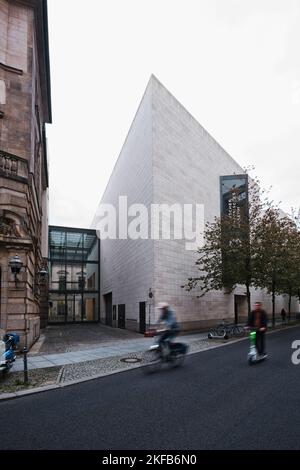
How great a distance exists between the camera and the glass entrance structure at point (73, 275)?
3794 centimetres

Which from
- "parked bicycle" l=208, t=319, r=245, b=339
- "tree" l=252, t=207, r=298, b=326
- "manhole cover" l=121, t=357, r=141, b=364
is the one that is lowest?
"parked bicycle" l=208, t=319, r=245, b=339

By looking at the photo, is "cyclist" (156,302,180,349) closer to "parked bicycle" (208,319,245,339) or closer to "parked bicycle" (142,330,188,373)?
"parked bicycle" (142,330,188,373)

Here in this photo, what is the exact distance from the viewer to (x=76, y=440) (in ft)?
15.1

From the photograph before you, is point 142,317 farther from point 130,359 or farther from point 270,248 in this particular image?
point 130,359

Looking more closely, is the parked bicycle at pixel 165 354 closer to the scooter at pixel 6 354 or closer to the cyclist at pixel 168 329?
the cyclist at pixel 168 329

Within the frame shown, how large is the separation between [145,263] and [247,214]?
7.55m

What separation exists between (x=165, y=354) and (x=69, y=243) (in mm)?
32566

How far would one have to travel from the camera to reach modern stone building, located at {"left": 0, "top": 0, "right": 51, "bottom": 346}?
12.9 metres

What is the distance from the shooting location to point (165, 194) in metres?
22.3

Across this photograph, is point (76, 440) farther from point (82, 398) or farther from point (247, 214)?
point (247, 214)

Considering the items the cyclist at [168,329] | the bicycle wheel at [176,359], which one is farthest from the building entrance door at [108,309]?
the cyclist at [168,329]

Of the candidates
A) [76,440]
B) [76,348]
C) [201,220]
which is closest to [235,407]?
[76,440]

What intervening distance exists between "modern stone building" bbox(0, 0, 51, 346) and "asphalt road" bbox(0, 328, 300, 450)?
19.7 ft

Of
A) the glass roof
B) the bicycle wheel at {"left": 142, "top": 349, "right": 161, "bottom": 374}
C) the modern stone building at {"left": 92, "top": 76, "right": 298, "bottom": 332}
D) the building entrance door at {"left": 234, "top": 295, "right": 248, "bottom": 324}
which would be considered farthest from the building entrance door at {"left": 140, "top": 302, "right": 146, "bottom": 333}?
the glass roof
